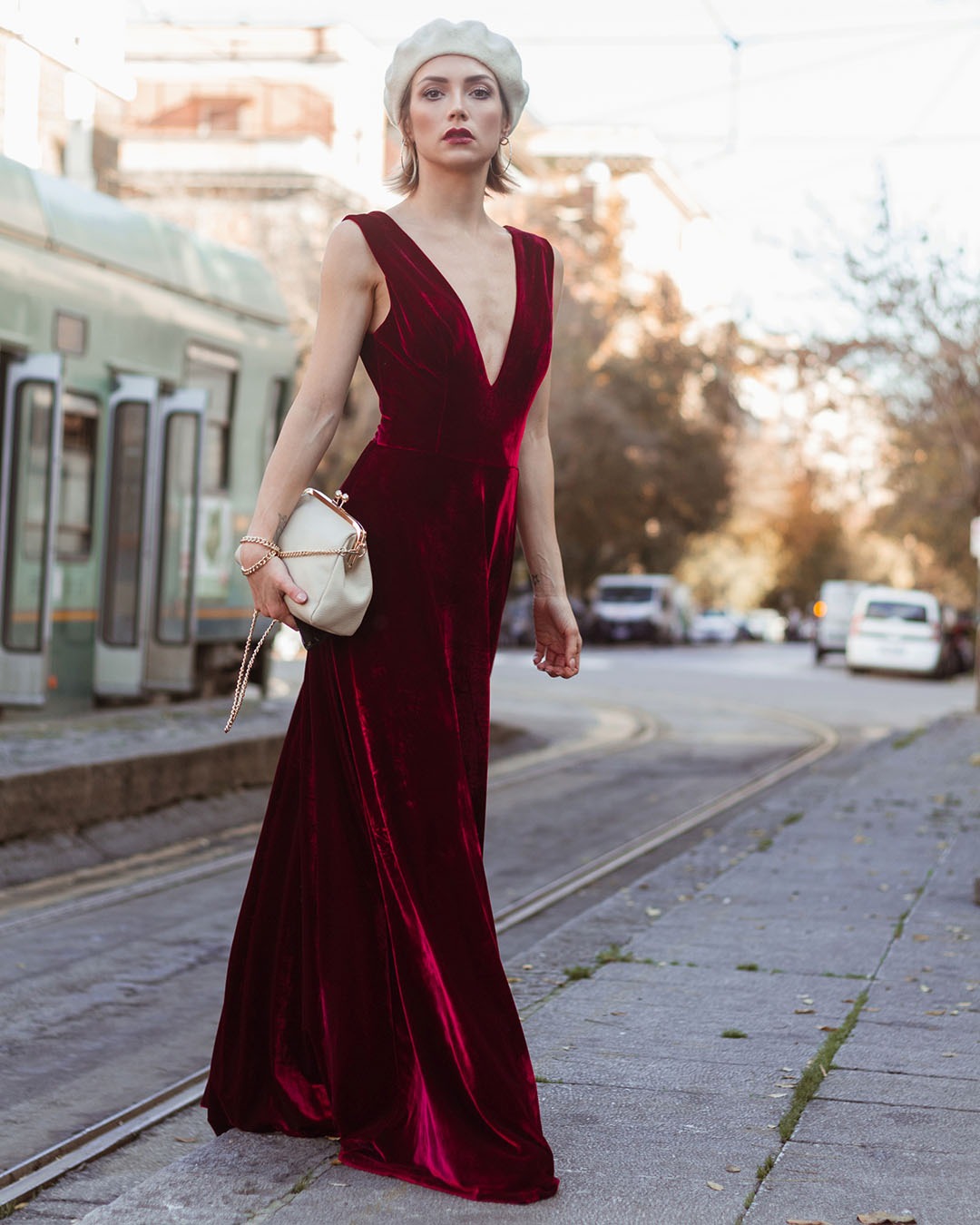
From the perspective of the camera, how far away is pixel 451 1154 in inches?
130

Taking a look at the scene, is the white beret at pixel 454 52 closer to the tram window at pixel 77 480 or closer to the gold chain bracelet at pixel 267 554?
the gold chain bracelet at pixel 267 554

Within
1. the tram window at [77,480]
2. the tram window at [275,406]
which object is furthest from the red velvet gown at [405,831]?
the tram window at [275,406]

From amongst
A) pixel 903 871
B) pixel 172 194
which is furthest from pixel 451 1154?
pixel 172 194

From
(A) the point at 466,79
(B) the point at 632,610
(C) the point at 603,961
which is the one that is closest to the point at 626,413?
(B) the point at 632,610

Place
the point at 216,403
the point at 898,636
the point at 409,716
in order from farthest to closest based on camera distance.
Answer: the point at 898,636
the point at 216,403
the point at 409,716

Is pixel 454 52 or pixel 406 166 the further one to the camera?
pixel 406 166

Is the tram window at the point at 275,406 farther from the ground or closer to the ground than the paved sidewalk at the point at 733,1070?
farther from the ground

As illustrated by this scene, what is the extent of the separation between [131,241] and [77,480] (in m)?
1.75

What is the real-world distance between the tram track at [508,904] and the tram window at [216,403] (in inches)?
121

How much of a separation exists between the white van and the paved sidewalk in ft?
146

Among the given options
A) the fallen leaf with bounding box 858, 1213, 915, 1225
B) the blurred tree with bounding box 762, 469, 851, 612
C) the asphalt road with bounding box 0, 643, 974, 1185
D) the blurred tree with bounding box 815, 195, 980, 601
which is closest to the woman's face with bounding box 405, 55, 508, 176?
→ the fallen leaf with bounding box 858, 1213, 915, 1225

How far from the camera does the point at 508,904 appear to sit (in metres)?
8.22

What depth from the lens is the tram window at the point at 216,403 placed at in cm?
1415

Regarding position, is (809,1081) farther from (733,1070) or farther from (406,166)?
(406,166)
